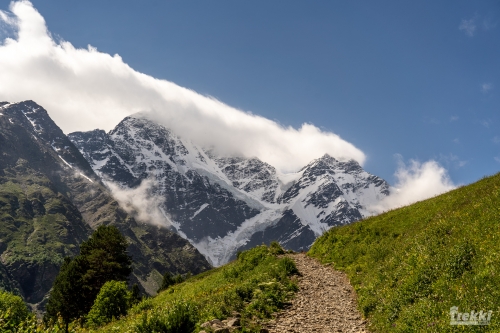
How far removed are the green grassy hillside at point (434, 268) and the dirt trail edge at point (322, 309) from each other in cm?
72

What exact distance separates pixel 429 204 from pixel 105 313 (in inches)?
1036

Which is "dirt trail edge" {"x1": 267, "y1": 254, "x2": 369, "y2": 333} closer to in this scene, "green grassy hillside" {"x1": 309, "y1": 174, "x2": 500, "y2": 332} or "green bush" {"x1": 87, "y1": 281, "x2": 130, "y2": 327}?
"green grassy hillside" {"x1": 309, "y1": 174, "x2": 500, "y2": 332}

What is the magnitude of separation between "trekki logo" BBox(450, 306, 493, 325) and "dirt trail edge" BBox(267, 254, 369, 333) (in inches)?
182

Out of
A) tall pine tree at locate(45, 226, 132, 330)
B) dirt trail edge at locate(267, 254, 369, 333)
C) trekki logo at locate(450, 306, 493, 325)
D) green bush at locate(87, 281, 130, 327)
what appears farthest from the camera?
tall pine tree at locate(45, 226, 132, 330)

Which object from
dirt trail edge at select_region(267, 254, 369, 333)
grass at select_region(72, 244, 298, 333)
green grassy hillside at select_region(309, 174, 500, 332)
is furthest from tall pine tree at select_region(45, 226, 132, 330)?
green grassy hillside at select_region(309, 174, 500, 332)

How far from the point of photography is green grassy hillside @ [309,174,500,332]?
12.0 meters

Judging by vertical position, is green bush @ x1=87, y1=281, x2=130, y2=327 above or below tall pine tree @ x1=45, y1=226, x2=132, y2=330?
below

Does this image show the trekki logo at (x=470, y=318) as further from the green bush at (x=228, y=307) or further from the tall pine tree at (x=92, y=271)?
the tall pine tree at (x=92, y=271)

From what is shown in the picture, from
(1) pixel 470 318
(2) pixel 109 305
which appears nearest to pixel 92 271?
(2) pixel 109 305

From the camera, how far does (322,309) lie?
18.4 metres

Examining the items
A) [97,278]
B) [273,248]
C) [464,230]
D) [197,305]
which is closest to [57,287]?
[97,278]

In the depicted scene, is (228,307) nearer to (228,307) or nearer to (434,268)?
(228,307)

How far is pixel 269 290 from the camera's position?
66.2 feet

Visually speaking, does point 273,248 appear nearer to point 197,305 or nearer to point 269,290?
point 269,290
